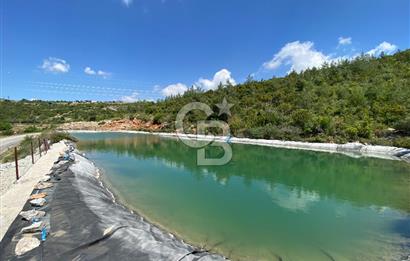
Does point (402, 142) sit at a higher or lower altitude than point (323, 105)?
lower

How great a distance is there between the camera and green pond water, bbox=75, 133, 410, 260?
4.50 meters

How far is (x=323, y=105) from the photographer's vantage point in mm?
21875

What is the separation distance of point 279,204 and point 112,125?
32.1 meters

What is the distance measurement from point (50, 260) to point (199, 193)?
16.1 ft

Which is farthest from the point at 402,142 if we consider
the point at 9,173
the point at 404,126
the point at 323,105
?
the point at 9,173

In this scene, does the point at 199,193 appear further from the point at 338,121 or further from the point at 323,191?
the point at 338,121

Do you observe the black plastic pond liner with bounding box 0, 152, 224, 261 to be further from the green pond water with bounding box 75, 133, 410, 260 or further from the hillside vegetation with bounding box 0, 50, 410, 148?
the hillside vegetation with bounding box 0, 50, 410, 148

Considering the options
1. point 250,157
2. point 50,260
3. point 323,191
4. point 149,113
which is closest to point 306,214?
point 323,191

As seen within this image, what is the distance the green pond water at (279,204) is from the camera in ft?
14.8

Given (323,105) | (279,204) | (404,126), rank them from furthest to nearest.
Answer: (323,105)
(404,126)
(279,204)

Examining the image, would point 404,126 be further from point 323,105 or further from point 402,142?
point 323,105

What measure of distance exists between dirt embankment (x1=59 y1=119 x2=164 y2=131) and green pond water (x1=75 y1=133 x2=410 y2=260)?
69.8ft

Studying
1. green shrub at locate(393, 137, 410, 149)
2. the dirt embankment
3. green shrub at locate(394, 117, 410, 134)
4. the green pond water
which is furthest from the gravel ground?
the dirt embankment

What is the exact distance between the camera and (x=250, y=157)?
13555 millimetres
